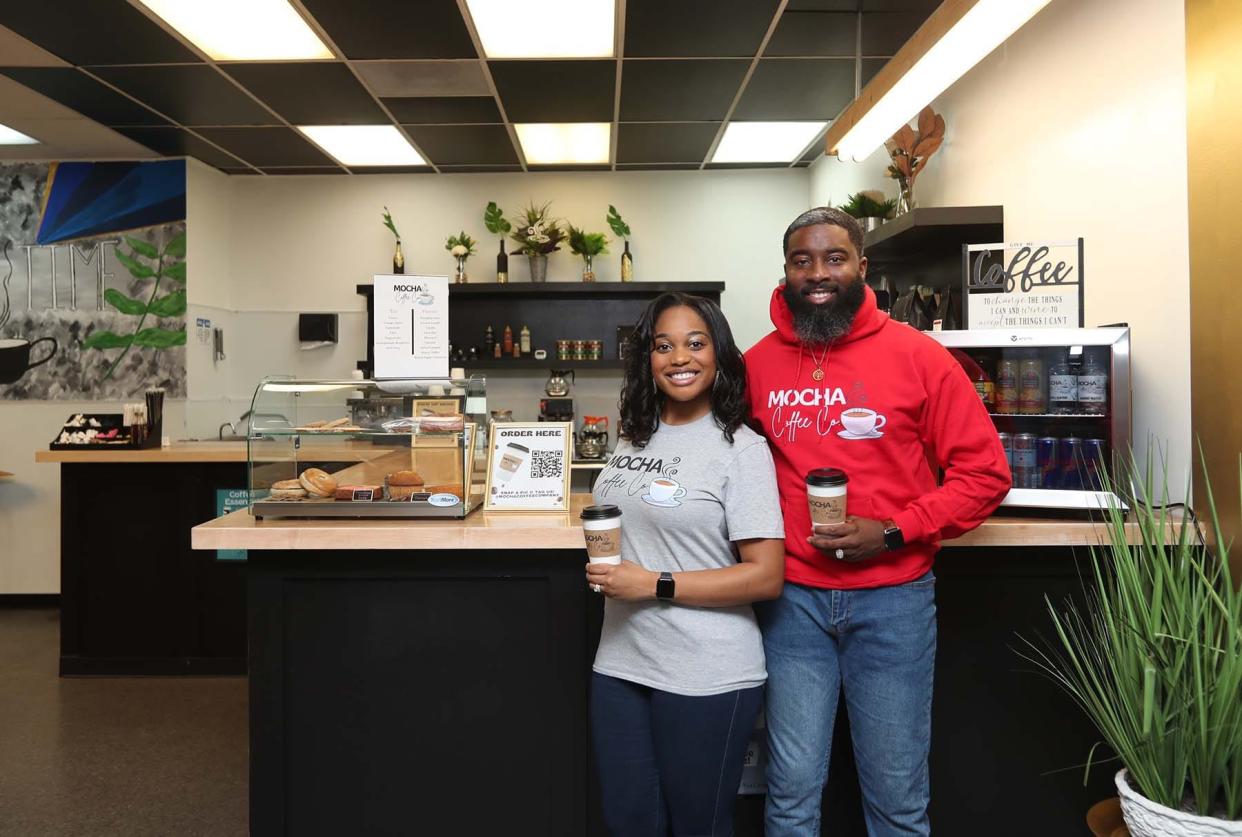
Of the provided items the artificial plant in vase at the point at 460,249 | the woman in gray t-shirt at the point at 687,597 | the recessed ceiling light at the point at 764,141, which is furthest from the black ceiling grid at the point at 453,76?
the woman in gray t-shirt at the point at 687,597

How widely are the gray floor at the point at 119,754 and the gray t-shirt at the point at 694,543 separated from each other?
6.40ft

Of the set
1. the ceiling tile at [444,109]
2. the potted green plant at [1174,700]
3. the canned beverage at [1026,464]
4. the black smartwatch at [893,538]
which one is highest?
the ceiling tile at [444,109]

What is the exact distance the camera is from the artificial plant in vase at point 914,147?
3934 millimetres

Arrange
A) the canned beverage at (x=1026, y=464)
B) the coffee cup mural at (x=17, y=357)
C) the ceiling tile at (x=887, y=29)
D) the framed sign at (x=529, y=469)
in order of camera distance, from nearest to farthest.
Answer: the canned beverage at (x=1026, y=464) → the framed sign at (x=529, y=469) → the ceiling tile at (x=887, y=29) → the coffee cup mural at (x=17, y=357)

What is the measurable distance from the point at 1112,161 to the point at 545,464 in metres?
2.04

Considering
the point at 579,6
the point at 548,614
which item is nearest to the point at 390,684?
the point at 548,614

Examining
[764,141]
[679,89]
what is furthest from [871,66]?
[764,141]

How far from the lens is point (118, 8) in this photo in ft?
11.4

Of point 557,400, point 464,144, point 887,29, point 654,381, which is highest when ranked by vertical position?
point 464,144

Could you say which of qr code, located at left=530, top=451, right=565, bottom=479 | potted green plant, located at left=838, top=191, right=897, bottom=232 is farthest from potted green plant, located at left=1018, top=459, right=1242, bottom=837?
potted green plant, located at left=838, top=191, right=897, bottom=232

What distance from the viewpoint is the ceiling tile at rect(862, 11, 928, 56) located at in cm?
357

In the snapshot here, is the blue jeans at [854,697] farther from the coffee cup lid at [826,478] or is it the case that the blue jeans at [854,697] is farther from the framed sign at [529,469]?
the framed sign at [529,469]

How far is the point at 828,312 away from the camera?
5.68ft

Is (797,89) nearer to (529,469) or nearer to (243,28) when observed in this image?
(243,28)
